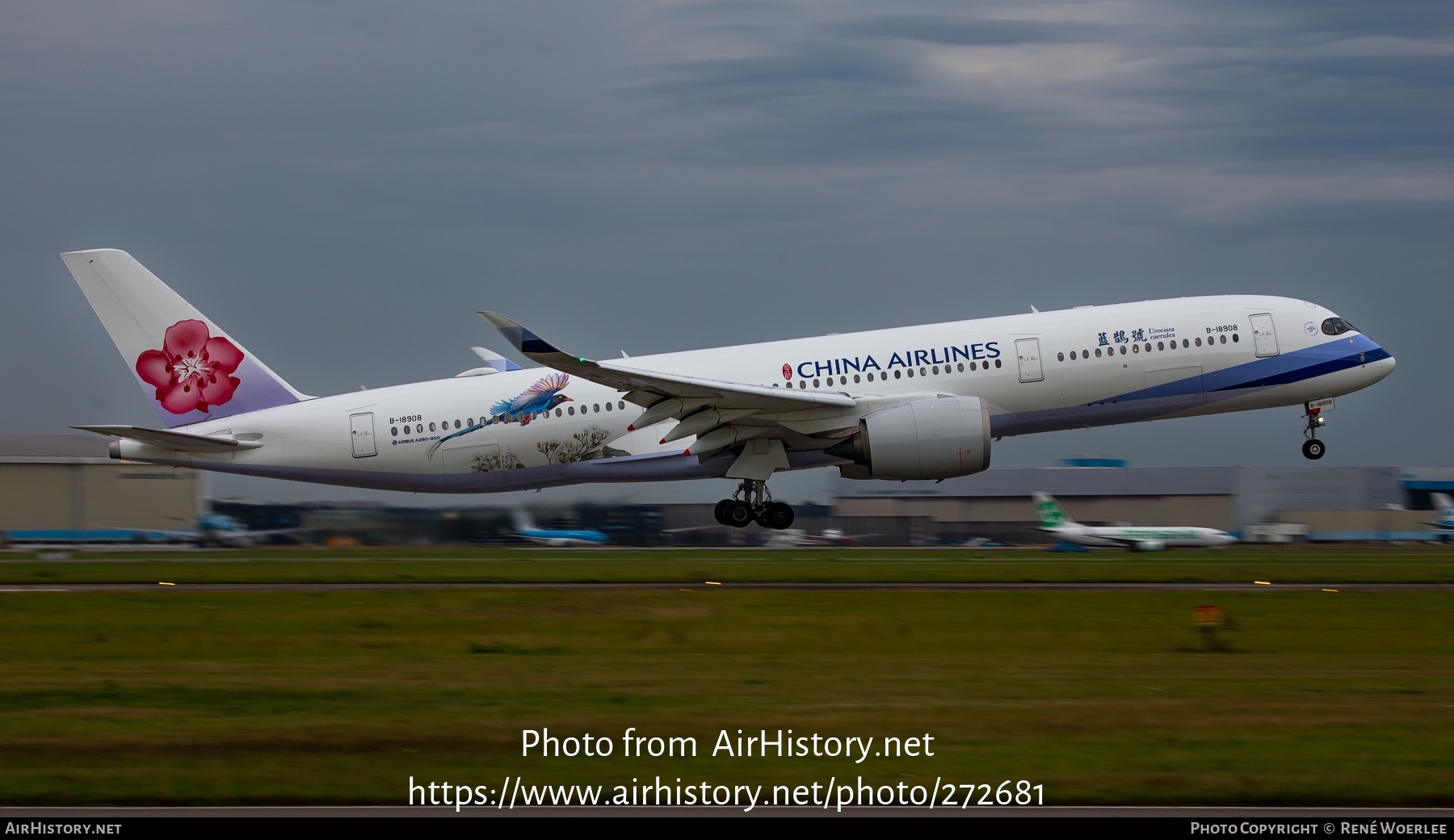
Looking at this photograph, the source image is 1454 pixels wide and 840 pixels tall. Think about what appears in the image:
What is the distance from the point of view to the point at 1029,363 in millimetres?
30656

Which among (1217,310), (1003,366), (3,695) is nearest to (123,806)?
(3,695)

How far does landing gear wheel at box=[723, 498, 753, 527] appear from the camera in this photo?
3228 cm

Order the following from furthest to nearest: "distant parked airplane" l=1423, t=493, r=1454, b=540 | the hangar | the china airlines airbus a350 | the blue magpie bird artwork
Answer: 1. "distant parked airplane" l=1423, t=493, r=1454, b=540
2. the hangar
3. the blue magpie bird artwork
4. the china airlines airbus a350

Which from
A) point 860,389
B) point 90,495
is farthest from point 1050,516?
point 90,495

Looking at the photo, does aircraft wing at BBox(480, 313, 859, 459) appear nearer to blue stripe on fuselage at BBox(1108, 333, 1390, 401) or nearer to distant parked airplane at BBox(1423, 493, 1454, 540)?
blue stripe on fuselage at BBox(1108, 333, 1390, 401)

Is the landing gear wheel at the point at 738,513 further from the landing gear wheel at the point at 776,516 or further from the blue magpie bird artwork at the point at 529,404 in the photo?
the blue magpie bird artwork at the point at 529,404

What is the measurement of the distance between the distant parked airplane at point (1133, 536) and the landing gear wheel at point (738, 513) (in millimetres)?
25067

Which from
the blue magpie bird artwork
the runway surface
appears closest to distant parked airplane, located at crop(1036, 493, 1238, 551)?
the runway surface

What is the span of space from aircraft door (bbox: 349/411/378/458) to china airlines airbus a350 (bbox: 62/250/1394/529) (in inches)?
1.5

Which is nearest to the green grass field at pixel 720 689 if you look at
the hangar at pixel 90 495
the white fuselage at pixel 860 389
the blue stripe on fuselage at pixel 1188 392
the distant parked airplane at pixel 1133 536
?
the white fuselage at pixel 860 389

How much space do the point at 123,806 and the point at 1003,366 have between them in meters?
22.7

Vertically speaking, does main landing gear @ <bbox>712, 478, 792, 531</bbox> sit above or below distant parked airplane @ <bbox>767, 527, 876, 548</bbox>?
above

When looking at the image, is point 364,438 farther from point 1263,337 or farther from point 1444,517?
point 1444,517

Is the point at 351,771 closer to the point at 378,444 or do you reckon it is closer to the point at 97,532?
the point at 378,444
